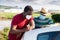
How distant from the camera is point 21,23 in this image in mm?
5070

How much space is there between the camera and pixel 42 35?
3.84m

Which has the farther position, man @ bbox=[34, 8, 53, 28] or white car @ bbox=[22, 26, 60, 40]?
man @ bbox=[34, 8, 53, 28]

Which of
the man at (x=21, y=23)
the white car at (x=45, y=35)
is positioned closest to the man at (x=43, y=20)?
the man at (x=21, y=23)

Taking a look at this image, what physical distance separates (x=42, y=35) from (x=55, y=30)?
0.19 metres

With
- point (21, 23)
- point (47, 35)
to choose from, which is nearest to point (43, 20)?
point (21, 23)

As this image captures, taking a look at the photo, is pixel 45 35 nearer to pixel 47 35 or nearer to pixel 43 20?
pixel 47 35

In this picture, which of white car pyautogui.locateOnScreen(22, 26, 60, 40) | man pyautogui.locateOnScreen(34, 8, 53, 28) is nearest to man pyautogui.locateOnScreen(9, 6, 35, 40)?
man pyautogui.locateOnScreen(34, 8, 53, 28)

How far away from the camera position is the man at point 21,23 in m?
4.96

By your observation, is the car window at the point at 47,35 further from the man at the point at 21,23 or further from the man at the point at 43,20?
the man at the point at 43,20

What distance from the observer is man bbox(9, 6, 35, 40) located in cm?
496

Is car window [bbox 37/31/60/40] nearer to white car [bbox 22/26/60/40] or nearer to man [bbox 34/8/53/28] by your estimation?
white car [bbox 22/26/60/40]

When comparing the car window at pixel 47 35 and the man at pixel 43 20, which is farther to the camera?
the man at pixel 43 20

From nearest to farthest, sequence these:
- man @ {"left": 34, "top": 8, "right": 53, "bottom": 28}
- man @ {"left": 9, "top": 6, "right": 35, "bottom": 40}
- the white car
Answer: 1. the white car
2. man @ {"left": 9, "top": 6, "right": 35, "bottom": 40}
3. man @ {"left": 34, "top": 8, "right": 53, "bottom": 28}

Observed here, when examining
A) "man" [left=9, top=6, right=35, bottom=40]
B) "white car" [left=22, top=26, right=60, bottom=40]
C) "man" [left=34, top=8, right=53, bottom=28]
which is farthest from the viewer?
"man" [left=34, top=8, right=53, bottom=28]
